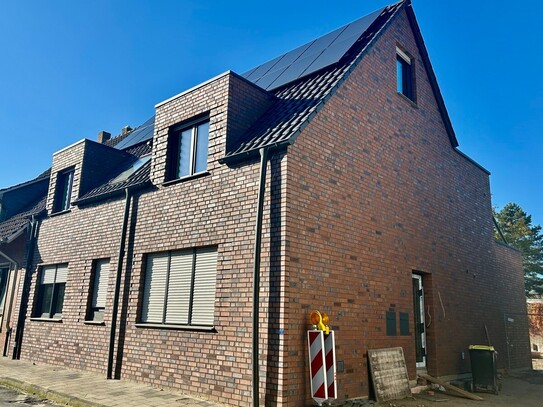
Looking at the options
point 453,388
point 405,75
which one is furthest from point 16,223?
point 453,388

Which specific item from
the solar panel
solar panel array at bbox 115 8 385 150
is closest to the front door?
solar panel array at bbox 115 8 385 150

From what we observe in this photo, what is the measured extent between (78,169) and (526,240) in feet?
146

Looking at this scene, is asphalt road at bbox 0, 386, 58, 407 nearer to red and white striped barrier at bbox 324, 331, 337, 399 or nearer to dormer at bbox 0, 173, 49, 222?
red and white striped barrier at bbox 324, 331, 337, 399

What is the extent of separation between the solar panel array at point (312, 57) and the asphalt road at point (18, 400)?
7821 millimetres

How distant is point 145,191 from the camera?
31.9ft

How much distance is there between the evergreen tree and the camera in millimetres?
42438

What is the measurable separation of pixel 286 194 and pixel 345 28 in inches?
268

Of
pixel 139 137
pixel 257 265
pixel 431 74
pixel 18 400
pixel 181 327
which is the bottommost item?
pixel 18 400

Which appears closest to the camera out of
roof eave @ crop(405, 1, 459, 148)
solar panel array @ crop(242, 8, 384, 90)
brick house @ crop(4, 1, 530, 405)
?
brick house @ crop(4, 1, 530, 405)

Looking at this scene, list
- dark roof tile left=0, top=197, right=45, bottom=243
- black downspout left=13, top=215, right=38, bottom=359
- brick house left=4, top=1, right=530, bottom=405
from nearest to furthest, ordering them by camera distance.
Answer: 1. brick house left=4, top=1, right=530, bottom=405
2. black downspout left=13, top=215, right=38, bottom=359
3. dark roof tile left=0, top=197, right=45, bottom=243

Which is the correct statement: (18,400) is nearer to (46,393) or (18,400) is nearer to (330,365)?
(46,393)

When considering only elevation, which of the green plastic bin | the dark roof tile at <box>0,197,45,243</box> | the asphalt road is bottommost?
the asphalt road

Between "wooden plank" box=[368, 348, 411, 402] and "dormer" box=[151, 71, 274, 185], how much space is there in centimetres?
477

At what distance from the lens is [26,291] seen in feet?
41.4
